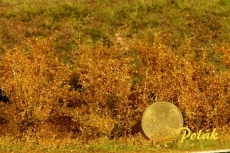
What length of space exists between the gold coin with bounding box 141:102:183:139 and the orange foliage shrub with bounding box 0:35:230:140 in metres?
0.51

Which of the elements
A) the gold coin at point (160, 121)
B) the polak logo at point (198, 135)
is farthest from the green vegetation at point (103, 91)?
the gold coin at point (160, 121)

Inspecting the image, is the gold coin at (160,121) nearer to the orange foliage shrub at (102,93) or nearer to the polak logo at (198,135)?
the polak logo at (198,135)

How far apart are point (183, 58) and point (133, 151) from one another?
4.18 metres

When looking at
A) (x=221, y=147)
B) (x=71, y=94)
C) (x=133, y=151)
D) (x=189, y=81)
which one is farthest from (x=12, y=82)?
(x=221, y=147)

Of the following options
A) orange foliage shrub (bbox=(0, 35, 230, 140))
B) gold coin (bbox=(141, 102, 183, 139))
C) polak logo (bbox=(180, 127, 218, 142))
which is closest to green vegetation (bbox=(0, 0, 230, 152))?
orange foliage shrub (bbox=(0, 35, 230, 140))

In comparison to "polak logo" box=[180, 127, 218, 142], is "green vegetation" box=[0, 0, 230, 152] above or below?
above

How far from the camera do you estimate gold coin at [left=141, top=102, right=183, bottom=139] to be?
13086 millimetres

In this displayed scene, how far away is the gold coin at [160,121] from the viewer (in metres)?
13.1

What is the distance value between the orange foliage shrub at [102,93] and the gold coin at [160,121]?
0.51 metres

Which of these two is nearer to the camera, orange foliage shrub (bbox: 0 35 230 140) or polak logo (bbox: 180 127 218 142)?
polak logo (bbox: 180 127 218 142)

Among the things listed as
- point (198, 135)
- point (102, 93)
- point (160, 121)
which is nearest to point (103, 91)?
point (102, 93)

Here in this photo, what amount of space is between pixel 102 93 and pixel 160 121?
5.71 ft

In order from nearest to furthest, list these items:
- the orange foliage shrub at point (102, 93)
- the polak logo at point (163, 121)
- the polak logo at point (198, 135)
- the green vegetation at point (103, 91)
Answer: the polak logo at point (198, 135), the green vegetation at point (103, 91), the polak logo at point (163, 121), the orange foliage shrub at point (102, 93)

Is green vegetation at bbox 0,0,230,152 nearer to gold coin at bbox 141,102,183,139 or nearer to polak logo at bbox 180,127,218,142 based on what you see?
polak logo at bbox 180,127,218,142
